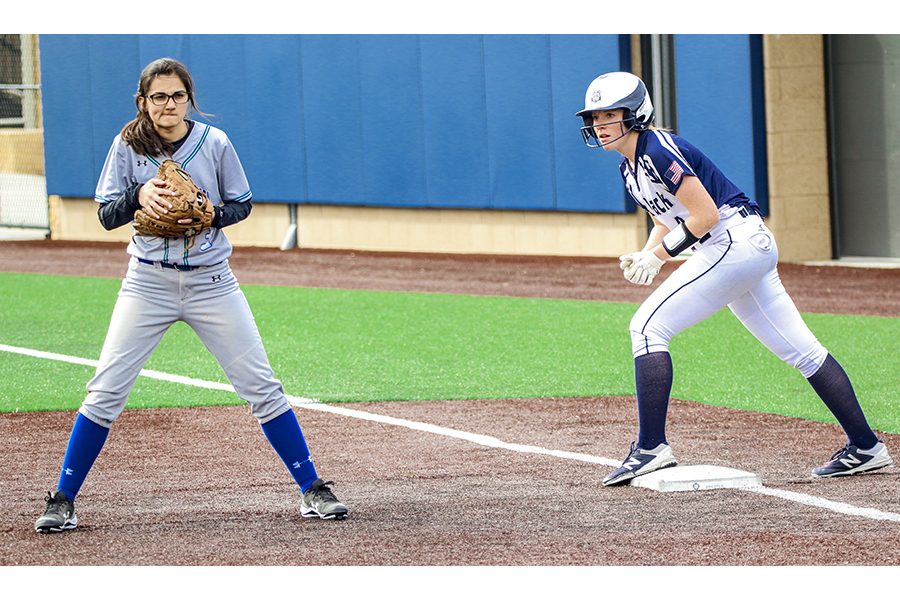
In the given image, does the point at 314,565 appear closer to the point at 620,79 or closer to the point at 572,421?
the point at 620,79

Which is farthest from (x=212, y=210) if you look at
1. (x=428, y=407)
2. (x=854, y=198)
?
(x=854, y=198)

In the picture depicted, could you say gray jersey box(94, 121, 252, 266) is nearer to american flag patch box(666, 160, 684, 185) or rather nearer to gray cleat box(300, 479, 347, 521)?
gray cleat box(300, 479, 347, 521)

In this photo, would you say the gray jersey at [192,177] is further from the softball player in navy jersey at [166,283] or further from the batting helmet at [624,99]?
the batting helmet at [624,99]

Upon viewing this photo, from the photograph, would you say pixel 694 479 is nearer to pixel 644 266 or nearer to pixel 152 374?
pixel 644 266

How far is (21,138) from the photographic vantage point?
3331 centimetres

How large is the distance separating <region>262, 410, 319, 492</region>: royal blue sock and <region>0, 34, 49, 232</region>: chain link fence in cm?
2489

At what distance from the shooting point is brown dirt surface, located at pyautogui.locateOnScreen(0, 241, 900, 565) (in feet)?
18.9

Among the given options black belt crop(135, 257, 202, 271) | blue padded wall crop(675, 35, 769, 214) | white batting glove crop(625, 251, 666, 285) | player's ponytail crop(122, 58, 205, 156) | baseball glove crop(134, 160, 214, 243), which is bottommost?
white batting glove crop(625, 251, 666, 285)

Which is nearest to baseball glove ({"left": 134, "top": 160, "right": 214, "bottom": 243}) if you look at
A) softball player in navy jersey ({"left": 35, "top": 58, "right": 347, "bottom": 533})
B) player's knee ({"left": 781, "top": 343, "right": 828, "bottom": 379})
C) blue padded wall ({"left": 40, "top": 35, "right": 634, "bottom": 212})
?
softball player in navy jersey ({"left": 35, "top": 58, "right": 347, "bottom": 533})

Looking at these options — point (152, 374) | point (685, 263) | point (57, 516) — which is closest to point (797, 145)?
point (152, 374)

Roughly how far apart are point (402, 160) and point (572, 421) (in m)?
14.0

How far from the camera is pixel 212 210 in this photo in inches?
242

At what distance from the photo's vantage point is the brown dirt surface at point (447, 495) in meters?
5.77

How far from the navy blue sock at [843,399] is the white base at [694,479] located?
0.53 meters
